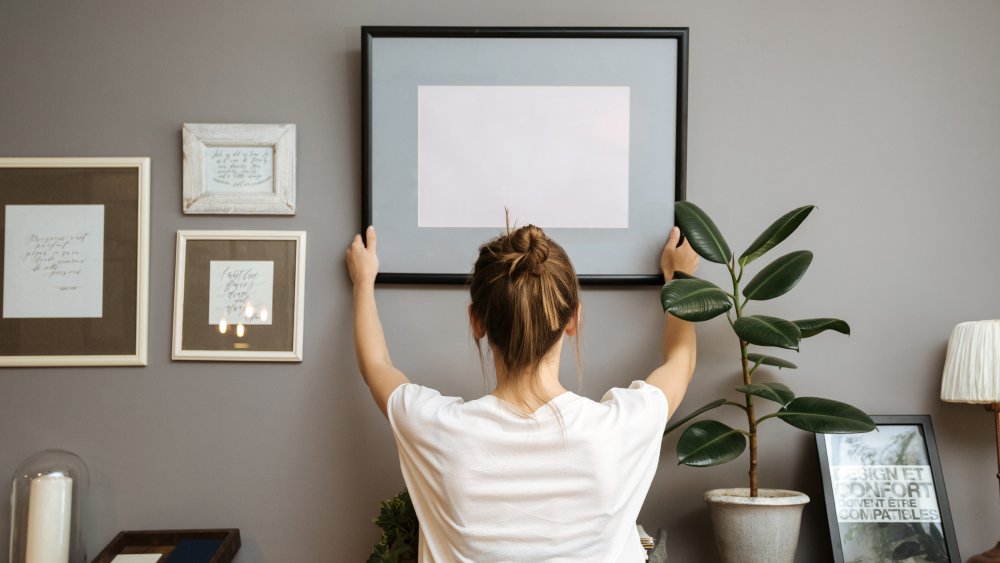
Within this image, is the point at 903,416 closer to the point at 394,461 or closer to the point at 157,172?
the point at 394,461

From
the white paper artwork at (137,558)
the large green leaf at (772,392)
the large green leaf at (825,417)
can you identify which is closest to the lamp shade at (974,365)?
the large green leaf at (825,417)

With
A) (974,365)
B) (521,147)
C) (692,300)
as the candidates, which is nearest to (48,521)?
(521,147)

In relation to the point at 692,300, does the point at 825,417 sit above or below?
below

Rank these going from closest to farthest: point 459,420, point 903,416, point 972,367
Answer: point 459,420, point 972,367, point 903,416

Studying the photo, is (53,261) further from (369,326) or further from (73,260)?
A: (369,326)

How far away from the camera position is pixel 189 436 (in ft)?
5.87

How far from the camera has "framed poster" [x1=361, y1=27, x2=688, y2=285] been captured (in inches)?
70.4

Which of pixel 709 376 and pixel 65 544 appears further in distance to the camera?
pixel 709 376

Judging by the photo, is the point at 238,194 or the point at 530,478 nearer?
the point at 530,478

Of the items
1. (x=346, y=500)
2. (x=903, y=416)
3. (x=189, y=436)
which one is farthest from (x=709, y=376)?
(x=189, y=436)

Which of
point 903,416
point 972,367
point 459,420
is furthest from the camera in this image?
point 903,416

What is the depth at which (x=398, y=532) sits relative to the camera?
5.15 feet

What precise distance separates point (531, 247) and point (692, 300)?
43 cm

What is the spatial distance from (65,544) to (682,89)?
1700 millimetres
